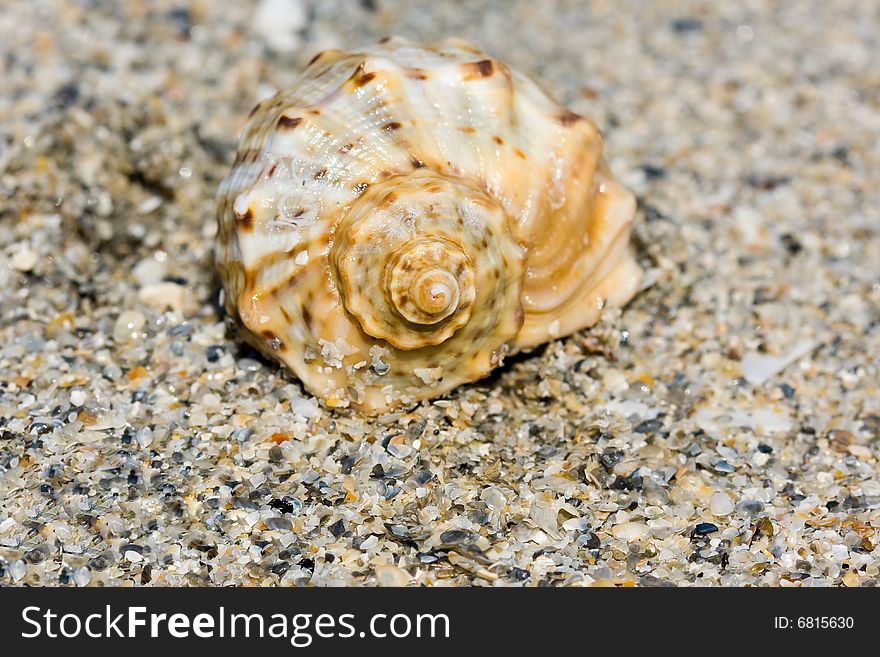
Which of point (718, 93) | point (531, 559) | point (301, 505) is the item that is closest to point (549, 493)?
point (531, 559)

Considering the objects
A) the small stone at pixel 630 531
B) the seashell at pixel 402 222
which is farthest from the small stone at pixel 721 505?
the seashell at pixel 402 222

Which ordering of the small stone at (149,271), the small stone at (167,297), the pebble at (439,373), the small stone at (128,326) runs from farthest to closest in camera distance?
the small stone at (149,271)
the small stone at (167,297)
the small stone at (128,326)
the pebble at (439,373)

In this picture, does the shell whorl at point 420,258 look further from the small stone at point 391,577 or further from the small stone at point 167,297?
the small stone at point 167,297

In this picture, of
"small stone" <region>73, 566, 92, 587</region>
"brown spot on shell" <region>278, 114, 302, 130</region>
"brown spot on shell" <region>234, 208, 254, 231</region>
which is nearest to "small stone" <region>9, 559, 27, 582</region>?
"small stone" <region>73, 566, 92, 587</region>

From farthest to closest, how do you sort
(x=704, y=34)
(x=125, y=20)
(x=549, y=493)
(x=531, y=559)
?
1. (x=704, y=34)
2. (x=125, y=20)
3. (x=549, y=493)
4. (x=531, y=559)

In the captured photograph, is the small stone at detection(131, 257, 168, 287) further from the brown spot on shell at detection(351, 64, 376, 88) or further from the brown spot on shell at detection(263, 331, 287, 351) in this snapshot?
the brown spot on shell at detection(351, 64, 376, 88)

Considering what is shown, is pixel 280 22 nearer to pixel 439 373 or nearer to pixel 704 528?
pixel 439 373

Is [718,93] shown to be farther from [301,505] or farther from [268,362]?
[301,505]
